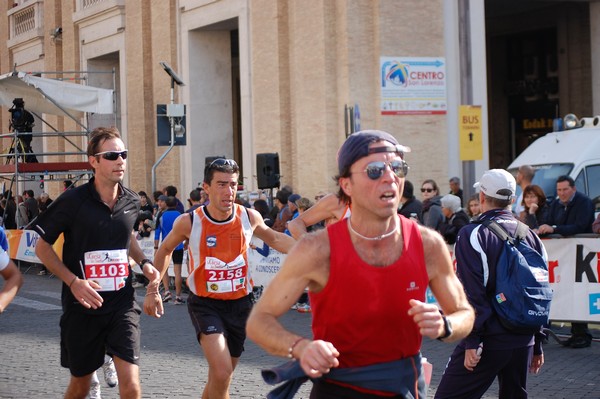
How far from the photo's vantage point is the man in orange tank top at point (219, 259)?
7934mm

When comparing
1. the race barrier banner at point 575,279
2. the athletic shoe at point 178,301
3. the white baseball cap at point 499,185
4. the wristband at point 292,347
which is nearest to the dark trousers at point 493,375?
the white baseball cap at point 499,185

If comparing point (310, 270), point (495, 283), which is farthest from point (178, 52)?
point (310, 270)

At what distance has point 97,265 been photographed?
7367mm

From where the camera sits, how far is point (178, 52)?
30.4 metres

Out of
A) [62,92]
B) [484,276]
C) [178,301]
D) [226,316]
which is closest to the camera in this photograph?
[484,276]

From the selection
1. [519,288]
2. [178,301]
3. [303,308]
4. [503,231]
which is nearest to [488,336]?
[519,288]

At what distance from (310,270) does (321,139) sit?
1976 cm

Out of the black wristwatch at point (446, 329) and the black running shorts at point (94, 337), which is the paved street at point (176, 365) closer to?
the black running shorts at point (94, 337)

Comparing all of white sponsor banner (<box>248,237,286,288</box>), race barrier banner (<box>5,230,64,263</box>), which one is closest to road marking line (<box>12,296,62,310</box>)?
white sponsor banner (<box>248,237,286,288</box>)

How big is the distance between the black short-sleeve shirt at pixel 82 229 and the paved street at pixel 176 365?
7.52 ft

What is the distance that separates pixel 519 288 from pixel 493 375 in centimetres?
53

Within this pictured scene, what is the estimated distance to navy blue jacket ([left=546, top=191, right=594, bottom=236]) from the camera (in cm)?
1316

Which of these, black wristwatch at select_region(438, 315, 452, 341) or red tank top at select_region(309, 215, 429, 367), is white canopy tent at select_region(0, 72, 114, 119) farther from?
black wristwatch at select_region(438, 315, 452, 341)

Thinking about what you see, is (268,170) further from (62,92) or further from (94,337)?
(94,337)
